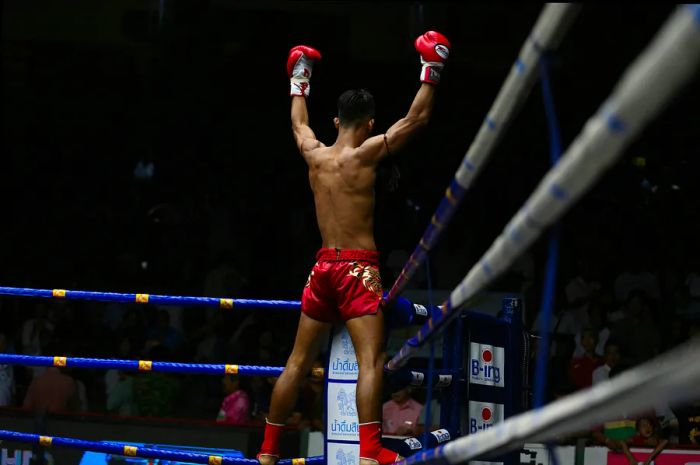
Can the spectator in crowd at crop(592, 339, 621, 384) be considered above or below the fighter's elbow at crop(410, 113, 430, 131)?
below

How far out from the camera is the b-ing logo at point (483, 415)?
13.9 ft

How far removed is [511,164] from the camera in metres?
10.9

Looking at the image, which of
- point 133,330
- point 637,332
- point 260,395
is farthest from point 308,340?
point 133,330

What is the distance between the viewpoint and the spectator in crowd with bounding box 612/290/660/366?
890 centimetres

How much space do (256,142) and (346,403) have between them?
804 centimetres

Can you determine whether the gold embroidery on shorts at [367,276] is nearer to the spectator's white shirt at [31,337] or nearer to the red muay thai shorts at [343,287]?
the red muay thai shorts at [343,287]

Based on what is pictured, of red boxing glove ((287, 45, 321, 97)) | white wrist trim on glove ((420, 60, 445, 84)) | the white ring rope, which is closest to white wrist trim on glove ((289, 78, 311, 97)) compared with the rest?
red boxing glove ((287, 45, 321, 97))

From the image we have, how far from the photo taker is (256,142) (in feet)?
38.3

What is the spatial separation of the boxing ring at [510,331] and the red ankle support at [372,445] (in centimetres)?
16

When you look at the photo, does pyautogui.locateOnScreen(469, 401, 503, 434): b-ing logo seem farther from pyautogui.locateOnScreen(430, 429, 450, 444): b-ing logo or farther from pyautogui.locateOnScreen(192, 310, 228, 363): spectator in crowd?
pyautogui.locateOnScreen(192, 310, 228, 363): spectator in crowd

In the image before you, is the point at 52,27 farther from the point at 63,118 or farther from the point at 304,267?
the point at 304,267

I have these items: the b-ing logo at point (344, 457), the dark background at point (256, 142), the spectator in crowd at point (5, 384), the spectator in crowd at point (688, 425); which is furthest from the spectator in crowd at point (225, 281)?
the b-ing logo at point (344, 457)

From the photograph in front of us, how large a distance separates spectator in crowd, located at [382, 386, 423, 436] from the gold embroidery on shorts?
13.1ft

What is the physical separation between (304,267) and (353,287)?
23.7ft
